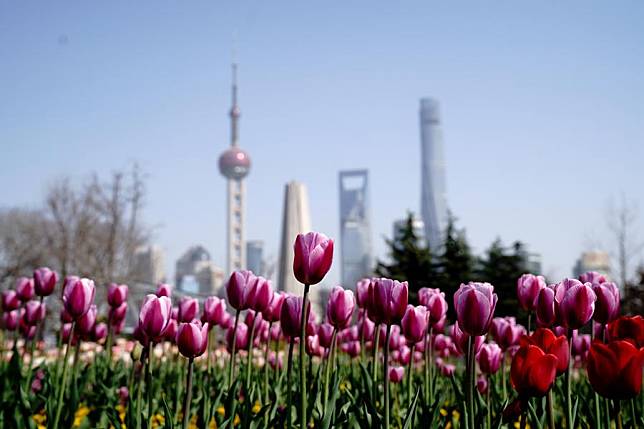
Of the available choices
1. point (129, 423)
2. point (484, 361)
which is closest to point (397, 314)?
point (129, 423)

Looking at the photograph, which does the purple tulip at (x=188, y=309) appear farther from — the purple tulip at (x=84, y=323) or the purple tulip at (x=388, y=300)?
the purple tulip at (x=388, y=300)

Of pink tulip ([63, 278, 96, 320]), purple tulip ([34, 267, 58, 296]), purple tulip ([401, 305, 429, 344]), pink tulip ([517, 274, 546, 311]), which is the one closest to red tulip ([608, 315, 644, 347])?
pink tulip ([517, 274, 546, 311])

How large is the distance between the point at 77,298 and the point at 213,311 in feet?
2.70

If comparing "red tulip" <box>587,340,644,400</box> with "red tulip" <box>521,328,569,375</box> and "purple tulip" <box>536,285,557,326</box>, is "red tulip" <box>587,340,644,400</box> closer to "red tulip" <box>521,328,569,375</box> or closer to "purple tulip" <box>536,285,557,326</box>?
"red tulip" <box>521,328,569,375</box>

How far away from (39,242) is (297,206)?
16.8 meters

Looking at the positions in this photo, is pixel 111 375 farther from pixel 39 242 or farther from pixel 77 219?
pixel 39 242

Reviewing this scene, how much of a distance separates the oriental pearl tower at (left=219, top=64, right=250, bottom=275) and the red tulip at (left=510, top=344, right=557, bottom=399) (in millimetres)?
153423

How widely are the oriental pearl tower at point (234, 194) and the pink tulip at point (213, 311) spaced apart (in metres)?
151

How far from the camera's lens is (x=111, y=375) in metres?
4.27

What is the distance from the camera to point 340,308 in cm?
268

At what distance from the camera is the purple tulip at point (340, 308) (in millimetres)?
2674

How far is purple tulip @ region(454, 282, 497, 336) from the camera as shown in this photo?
5.91 ft

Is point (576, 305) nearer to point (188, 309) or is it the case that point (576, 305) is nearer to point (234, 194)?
point (188, 309)

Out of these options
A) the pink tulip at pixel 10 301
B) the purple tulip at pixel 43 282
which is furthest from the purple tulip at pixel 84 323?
the pink tulip at pixel 10 301
